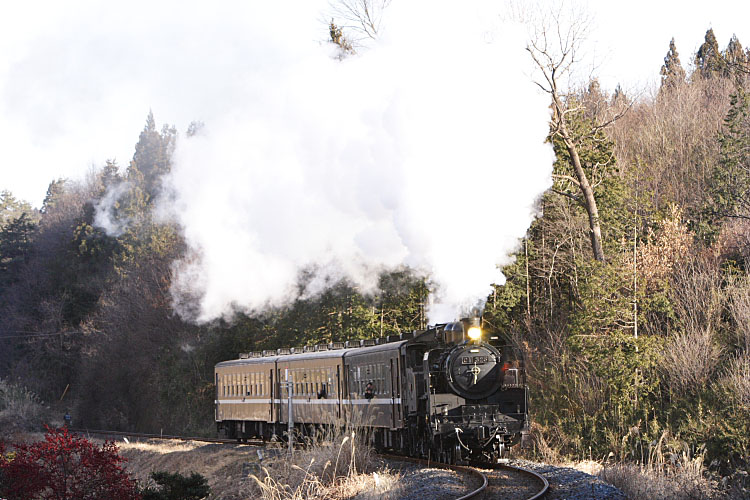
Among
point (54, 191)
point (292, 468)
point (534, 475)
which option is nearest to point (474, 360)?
point (534, 475)

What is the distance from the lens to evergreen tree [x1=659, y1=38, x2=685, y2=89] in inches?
1897

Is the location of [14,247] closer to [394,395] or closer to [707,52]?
[707,52]

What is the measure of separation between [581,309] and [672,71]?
121 ft

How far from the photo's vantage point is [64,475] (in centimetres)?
1498

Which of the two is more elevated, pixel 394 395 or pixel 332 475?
pixel 394 395

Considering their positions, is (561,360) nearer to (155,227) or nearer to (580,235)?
(580,235)

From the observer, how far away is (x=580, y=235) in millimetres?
29812

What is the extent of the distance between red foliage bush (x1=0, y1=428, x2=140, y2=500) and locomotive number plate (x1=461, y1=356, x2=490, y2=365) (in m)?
6.49

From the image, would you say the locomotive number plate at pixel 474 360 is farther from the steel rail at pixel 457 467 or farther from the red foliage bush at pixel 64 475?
the red foliage bush at pixel 64 475

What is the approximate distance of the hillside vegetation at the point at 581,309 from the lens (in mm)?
22594

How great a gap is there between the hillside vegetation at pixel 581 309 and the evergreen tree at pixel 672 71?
53 centimetres

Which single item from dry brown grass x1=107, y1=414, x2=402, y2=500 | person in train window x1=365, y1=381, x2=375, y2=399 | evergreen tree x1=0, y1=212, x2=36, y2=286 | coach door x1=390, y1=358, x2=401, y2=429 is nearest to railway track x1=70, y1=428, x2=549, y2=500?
coach door x1=390, y1=358, x2=401, y2=429

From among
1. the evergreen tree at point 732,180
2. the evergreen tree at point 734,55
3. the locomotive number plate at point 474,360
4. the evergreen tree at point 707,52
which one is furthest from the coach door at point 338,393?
the evergreen tree at point 707,52

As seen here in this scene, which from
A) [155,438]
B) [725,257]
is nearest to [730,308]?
[725,257]
